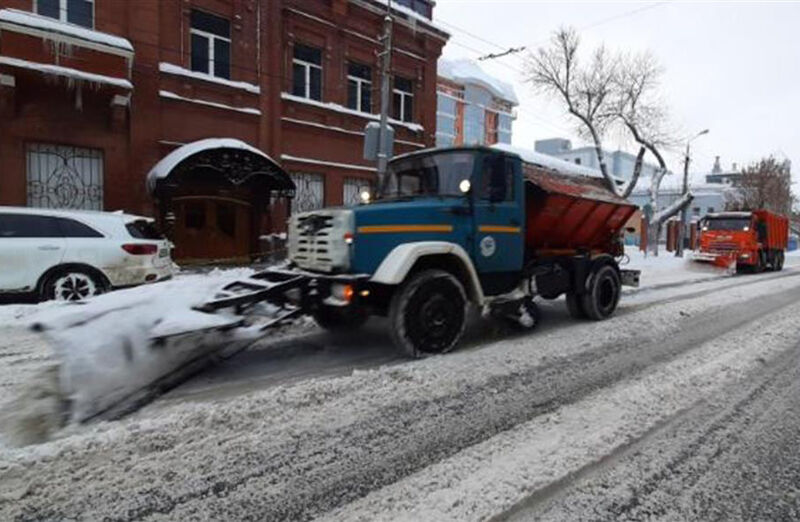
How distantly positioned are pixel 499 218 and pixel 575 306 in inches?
107

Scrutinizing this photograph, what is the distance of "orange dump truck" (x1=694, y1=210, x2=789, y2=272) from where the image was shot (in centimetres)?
1978

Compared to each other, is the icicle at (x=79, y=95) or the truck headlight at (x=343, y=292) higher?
the icicle at (x=79, y=95)

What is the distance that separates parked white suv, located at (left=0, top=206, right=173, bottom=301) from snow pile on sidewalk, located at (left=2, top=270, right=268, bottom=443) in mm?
3697

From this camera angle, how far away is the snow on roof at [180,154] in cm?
1227

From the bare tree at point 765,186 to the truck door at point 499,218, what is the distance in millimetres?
41692

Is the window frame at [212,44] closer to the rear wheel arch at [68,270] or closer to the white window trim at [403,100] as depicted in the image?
the white window trim at [403,100]

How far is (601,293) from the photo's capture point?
8.48 metres

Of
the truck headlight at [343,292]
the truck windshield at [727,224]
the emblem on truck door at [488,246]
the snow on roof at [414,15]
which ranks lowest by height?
the truck headlight at [343,292]

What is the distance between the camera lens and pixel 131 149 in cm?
1297

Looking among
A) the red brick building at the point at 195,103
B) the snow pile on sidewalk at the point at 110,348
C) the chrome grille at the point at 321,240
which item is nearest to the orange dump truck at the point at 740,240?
the red brick building at the point at 195,103

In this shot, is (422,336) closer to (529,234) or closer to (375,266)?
(375,266)

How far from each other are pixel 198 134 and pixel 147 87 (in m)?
1.67

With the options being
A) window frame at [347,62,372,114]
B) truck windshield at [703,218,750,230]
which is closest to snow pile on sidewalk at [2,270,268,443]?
window frame at [347,62,372,114]

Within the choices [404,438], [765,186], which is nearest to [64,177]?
[404,438]
